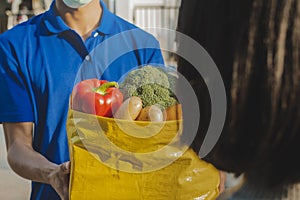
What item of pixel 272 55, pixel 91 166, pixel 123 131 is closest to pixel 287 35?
pixel 272 55

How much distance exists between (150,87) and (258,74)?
2.66 feet

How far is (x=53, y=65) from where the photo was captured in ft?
6.97

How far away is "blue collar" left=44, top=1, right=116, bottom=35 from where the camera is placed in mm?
2221

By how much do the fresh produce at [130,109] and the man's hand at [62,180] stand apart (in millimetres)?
240

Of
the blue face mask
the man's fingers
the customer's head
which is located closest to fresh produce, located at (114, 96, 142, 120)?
the man's fingers

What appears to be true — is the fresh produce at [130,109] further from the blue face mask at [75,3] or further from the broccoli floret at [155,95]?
the blue face mask at [75,3]

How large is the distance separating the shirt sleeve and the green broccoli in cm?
46

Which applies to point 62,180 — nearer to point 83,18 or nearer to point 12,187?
point 83,18

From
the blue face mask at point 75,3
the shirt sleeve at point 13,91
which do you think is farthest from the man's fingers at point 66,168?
the blue face mask at point 75,3

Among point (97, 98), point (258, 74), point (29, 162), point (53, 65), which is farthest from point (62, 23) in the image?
point (258, 74)

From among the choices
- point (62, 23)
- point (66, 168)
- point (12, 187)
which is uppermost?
point (62, 23)

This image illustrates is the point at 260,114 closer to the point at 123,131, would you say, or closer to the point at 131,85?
the point at 123,131

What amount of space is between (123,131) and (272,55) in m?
0.74

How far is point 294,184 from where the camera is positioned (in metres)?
0.98
